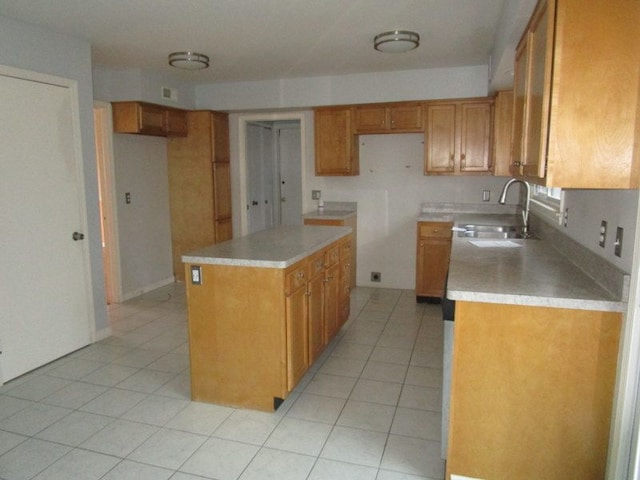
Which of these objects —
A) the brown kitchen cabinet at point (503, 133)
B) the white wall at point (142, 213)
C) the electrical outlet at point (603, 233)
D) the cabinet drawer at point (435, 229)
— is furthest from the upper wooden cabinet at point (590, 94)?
the white wall at point (142, 213)

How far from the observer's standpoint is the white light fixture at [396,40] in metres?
3.49

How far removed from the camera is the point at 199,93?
554 centimetres

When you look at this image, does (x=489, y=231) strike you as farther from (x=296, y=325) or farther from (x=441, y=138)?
(x=296, y=325)

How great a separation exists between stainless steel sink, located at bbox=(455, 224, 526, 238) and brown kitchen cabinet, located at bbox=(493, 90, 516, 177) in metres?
0.47

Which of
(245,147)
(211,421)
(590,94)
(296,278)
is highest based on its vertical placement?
(245,147)

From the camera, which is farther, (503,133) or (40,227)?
(503,133)

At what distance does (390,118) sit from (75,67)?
3.01 m

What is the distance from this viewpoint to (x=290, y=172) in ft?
24.0

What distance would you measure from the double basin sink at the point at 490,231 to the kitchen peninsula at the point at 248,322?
65.7 inches

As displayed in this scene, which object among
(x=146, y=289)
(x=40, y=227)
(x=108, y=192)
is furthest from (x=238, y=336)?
(x=146, y=289)

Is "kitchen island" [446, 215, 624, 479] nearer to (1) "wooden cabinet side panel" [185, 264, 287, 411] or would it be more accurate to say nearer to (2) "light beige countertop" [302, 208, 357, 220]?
(1) "wooden cabinet side panel" [185, 264, 287, 411]

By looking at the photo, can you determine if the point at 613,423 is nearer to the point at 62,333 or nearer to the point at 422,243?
the point at 422,243

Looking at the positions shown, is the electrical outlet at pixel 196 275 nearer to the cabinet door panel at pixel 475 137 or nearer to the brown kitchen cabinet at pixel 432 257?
the brown kitchen cabinet at pixel 432 257

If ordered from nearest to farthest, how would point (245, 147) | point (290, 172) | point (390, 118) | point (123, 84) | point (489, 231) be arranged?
point (489, 231), point (123, 84), point (390, 118), point (245, 147), point (290, 172)
